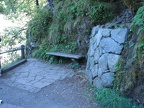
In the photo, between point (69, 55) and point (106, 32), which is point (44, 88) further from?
point (106, 32)

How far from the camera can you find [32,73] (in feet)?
19.9

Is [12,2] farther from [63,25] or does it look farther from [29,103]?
[29,103]

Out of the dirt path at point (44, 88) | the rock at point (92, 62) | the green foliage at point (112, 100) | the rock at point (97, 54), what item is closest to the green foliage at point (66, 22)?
the dirt path at point (44, 88)

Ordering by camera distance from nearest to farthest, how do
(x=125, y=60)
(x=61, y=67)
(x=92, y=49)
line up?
(x=125, y=60) → (x=92, y=49) → (x=61, y=67)

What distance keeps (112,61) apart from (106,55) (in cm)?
24

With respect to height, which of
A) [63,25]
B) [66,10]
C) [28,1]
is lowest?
[63,25]

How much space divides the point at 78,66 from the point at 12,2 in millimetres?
7813

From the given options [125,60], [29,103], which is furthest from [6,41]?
[125,60]

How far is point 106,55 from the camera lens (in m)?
4.39

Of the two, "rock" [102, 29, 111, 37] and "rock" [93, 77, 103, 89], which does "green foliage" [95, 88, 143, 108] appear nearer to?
"rock" [93, 77, 103, 89]

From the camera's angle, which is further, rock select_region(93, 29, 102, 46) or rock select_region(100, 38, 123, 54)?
rock select_region(93, 29, 102, 46)

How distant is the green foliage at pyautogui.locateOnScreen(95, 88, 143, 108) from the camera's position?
363 centimetres

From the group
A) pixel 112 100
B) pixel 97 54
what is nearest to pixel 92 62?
pixel 97 54

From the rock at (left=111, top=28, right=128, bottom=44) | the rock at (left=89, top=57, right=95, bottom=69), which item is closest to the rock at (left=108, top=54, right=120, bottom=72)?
the rock at (left=111, top=28, right=128, bottom=44)
